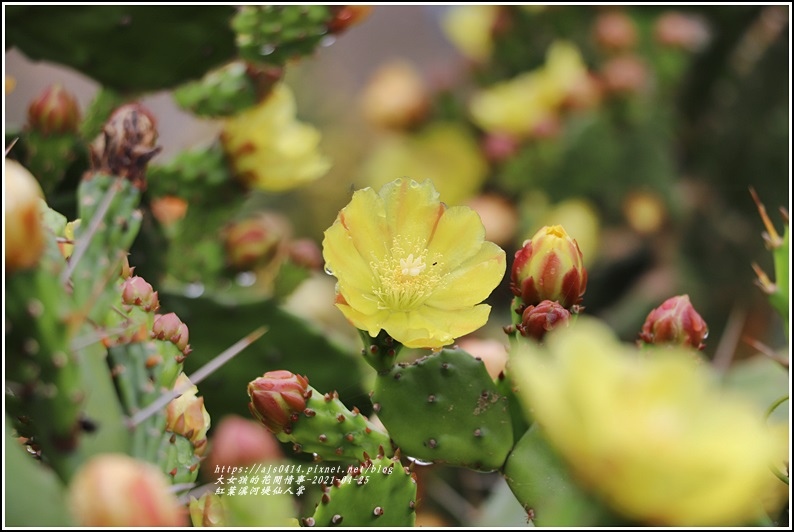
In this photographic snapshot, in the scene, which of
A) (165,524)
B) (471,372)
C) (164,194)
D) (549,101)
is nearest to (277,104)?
(164,194)

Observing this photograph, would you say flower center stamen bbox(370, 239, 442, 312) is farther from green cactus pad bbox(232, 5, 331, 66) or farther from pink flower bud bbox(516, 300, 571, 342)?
green cactus pad bbox(232, 5, 331, 66)

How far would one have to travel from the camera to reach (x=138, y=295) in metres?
0.48

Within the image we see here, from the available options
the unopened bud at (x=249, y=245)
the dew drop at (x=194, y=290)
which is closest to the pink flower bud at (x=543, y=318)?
the dew drop at (x=194, y=290)

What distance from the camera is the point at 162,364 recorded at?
46cm

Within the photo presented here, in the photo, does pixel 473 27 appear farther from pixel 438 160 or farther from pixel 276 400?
pixel 276 400

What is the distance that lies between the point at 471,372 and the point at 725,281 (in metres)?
1.29

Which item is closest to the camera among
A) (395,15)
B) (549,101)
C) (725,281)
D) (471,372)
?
(471,372)

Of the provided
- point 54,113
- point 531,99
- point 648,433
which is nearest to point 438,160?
point 531,99

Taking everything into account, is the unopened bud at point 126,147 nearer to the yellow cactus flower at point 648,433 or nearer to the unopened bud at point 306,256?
the yellow cactus flower at point 648,433

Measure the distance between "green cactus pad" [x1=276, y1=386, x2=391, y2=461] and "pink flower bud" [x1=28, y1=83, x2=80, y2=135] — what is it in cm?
38

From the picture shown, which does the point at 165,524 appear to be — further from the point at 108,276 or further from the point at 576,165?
the point at 576,165

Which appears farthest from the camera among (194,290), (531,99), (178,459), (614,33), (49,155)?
(614,33)

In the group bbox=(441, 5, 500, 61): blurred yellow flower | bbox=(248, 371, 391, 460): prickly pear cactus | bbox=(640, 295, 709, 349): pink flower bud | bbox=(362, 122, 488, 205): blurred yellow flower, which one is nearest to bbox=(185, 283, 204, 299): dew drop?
bbox=(248, 371, 391, 460): prickly pear cactus

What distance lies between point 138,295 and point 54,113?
0.34 m
